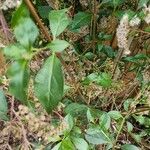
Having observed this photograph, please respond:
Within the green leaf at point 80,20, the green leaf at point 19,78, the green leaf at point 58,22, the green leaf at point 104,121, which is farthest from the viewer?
the green leaf at point 80,20

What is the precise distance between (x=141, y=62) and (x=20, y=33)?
66 centimetres

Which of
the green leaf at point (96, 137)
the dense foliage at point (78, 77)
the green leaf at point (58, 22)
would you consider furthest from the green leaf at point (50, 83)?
the green leaf at point (96, 137)

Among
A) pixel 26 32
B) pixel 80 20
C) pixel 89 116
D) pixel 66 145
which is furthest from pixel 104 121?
pixel 26 32

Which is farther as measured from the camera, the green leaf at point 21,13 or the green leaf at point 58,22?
the green leaf at point 58,22

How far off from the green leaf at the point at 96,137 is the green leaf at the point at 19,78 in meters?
0.36

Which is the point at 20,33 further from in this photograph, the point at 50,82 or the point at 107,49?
the point at 107,49

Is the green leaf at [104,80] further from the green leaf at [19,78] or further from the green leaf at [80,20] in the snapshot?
the green leaf at [19,78]

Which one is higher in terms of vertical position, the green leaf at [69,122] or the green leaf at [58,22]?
the green leaf at [58,22]

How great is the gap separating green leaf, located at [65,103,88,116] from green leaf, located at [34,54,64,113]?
Answer: 39 cm

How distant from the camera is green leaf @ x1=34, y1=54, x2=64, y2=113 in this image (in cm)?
→ 73

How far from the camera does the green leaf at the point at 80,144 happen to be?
98cm

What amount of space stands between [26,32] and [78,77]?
54cm

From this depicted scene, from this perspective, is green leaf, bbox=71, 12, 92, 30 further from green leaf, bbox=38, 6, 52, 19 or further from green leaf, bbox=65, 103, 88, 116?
green leaf, bbox=65, 103, 88, 116

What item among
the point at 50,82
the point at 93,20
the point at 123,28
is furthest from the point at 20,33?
the point at 93,20
